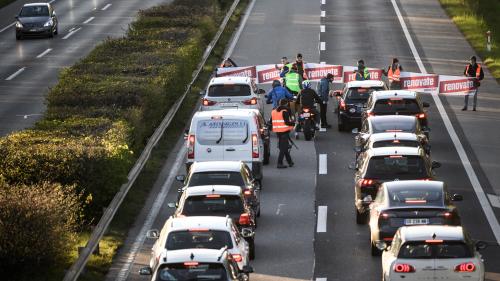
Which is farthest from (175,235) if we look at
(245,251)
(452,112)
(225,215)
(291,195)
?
(452,112)

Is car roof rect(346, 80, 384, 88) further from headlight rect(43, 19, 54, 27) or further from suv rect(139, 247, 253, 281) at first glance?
headlight rect(43, 19, 54, 27)

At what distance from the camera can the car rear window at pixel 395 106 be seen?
34.5 m

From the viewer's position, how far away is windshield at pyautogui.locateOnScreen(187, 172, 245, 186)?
2630 centimetres

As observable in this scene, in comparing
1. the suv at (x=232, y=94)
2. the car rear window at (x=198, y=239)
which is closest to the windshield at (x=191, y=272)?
the car rear window at (x=198, y=239)

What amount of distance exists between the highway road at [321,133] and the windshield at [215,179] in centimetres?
128

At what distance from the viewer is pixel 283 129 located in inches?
1294

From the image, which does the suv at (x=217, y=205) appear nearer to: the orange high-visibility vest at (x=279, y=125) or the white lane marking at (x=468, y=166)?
the white lane marking at (x=468, y=166)

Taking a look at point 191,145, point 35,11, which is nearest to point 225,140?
point 191,145

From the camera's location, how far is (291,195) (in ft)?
99.2

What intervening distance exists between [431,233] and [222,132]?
10.0 meters

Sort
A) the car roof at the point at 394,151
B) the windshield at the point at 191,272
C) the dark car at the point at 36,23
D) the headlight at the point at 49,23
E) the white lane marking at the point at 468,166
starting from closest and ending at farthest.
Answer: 1. the windshield at the point at 191,272
2. the car roof at the point at 394,151
3. the white lane marking at the point at 468,166
4. the dark car at the point at 36,23
5. the headlight at the point at 49,23

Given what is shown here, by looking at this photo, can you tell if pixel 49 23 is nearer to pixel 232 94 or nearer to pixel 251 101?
pixel 232 94

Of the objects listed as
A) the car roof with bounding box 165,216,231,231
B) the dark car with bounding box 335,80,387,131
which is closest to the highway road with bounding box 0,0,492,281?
the dark car with bounding box 335,80,387,131

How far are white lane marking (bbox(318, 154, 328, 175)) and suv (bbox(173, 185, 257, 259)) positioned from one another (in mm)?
8461
